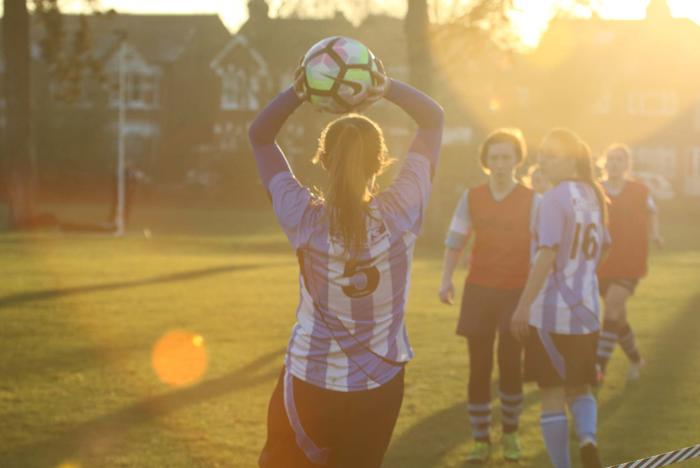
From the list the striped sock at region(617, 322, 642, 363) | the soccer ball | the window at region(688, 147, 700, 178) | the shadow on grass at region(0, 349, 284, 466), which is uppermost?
the soccer ball

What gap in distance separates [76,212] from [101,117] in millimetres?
14085

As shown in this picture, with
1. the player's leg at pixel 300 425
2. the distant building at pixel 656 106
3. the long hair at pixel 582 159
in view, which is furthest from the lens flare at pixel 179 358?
the distant building at pixel 656 106

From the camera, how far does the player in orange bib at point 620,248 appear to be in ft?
32.7

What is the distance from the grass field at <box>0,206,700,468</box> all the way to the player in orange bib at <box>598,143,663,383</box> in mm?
650

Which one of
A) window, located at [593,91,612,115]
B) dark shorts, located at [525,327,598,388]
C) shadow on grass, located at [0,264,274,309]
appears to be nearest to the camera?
dark shorts, located at [525,327,598,388]

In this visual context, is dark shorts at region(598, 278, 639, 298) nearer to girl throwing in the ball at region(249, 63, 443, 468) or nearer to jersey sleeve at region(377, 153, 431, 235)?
jersey sleeve at region(377, 153, 431, 235)

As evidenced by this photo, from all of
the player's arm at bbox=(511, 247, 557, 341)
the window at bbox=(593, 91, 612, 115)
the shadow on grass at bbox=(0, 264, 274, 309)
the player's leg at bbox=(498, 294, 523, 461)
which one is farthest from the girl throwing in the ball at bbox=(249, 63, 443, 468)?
the window at bbox=(593, 91, 612, 115)

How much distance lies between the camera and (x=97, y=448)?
296 inches

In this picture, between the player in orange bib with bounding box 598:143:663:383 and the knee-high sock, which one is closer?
the knee-high sock

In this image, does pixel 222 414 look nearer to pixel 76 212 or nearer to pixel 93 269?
pixel 93 269

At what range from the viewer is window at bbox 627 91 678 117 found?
247 ft

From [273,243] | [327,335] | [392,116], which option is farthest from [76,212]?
[327,335]

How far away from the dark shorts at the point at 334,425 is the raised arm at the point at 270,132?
0.78 meters

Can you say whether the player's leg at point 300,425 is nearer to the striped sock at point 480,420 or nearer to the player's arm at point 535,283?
the player's arm at point 535,283
